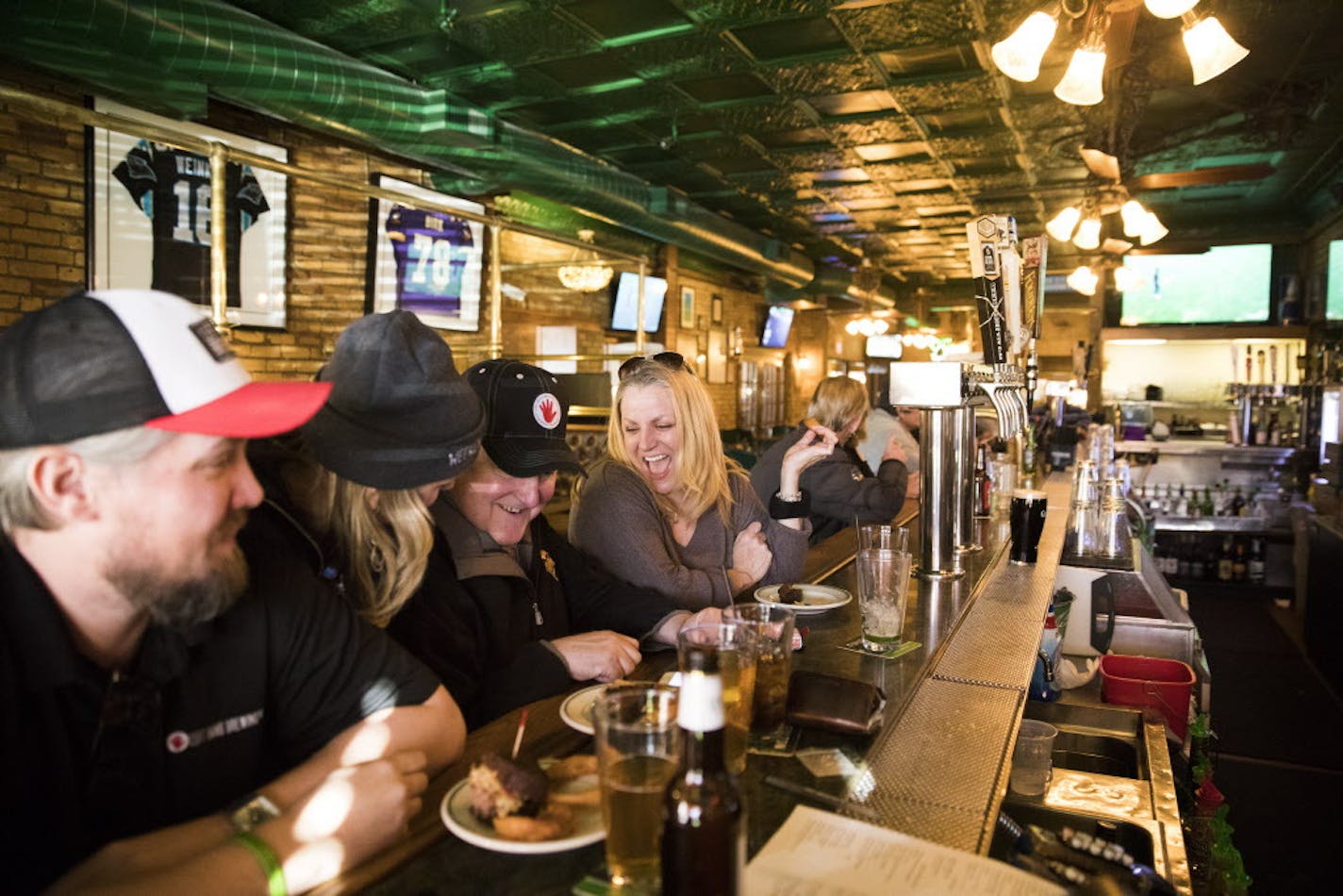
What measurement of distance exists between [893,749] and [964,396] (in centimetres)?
144

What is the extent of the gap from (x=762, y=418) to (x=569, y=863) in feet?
40.0

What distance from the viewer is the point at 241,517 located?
1.13 metres

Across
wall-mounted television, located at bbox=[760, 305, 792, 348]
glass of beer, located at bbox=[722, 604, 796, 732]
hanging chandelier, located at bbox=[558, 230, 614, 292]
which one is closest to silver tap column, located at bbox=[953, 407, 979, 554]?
glass of beer, located at bbox=[722, 604, 796, 732]

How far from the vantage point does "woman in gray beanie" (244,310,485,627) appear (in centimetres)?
143

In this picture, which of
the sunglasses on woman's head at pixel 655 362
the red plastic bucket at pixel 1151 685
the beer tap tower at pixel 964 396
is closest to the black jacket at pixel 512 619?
the sunglasses on woman's head at pixel 655 362

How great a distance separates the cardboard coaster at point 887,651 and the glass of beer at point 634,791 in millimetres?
876

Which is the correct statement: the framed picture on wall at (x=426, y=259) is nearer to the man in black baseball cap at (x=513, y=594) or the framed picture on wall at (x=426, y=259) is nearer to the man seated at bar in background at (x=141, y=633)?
the man in black baseball cap at (x=513, y=594)

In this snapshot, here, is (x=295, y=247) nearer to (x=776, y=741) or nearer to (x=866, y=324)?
(x=776, y=741)

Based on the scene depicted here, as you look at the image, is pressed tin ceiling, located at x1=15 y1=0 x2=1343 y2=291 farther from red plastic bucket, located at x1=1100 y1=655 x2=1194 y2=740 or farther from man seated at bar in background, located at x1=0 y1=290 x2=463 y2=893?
man seated at bar in background, located at x1=0 y1=290 x2=463 y2=893

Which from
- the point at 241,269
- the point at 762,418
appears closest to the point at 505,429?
the point at 241,269

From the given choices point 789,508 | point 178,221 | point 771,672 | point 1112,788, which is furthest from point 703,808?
point 178,221

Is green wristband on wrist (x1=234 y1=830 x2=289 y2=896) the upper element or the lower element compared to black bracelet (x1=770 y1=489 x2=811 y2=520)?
lower

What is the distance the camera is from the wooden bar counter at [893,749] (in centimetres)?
95

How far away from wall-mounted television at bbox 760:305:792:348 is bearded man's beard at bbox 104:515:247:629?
12.1 metres
